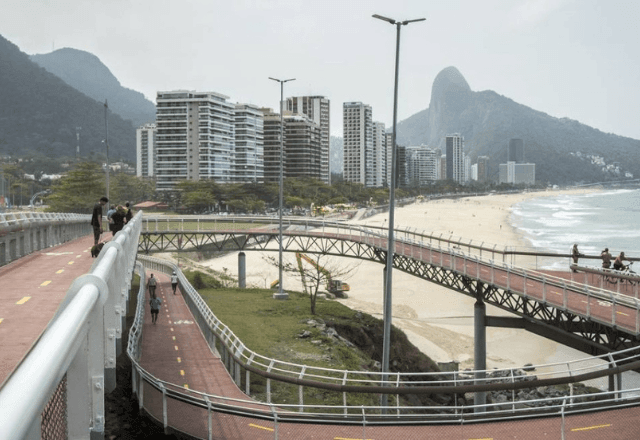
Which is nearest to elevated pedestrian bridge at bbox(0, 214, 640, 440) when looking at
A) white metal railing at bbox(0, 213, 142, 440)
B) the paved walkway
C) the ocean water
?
white metal railing at bbox(0, 213, 142, 440)

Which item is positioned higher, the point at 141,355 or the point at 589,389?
the point at 141,355

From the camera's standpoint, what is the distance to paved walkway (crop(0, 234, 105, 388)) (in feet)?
26.8

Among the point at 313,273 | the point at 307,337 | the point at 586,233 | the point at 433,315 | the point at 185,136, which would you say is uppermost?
the point at 185,136

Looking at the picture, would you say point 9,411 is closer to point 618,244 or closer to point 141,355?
point 141,355

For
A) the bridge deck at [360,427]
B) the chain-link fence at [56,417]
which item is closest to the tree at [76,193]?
the bridge deck at [360,427]

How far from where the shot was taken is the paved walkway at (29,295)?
26.8ft

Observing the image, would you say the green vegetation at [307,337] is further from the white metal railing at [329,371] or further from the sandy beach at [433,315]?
the sandy beach at [433,315]

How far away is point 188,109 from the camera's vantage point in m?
186

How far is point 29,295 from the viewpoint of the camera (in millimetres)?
12750

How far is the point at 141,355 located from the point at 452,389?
17.2 m

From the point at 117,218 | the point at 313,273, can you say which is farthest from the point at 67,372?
the point at 313,273

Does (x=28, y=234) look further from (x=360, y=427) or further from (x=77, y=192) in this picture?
(x=77, y=192)

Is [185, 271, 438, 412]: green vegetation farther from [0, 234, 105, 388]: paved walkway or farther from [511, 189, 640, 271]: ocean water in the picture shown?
[511, 189, 640, 271]: ocean water

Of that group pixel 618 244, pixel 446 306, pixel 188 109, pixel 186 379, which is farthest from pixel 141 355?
pixel 188 109
